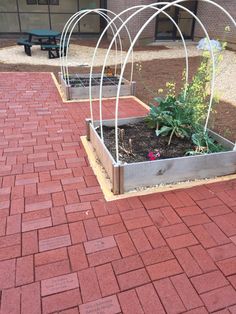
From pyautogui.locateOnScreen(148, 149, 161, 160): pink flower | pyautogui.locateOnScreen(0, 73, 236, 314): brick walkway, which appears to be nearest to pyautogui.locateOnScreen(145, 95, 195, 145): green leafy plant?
pyautogui.locateOnScreen(148, 149, 161, 160): pink flower

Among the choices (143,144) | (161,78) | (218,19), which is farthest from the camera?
(218,19)

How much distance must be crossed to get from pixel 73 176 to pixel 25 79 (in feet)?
17.9

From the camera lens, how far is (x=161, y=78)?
800cm

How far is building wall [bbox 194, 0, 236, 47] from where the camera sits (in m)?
12.6

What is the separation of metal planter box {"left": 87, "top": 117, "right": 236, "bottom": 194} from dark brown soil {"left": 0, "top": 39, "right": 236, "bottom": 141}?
3.73 ft

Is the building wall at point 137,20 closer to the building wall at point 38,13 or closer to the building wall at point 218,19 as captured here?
the building wall at point 38,13

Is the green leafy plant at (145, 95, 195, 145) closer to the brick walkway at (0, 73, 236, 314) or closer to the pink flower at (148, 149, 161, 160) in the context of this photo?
the pink flower at (148, 149, 161, 160)

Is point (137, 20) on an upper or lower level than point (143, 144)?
upper

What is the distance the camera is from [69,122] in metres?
4.68

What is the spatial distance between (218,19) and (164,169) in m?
13.0

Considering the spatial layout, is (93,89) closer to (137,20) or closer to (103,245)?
(103,245)

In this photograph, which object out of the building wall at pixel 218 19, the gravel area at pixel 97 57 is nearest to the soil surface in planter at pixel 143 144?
the gravel area at pixel 97 57

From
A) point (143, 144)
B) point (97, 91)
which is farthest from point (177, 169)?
point (97, 91)

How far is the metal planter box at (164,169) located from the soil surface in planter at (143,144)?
27cm
